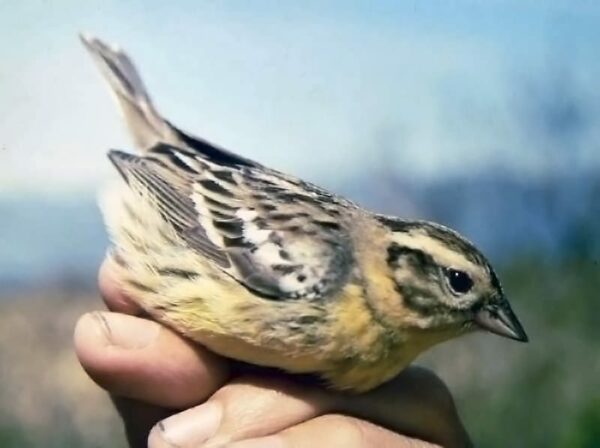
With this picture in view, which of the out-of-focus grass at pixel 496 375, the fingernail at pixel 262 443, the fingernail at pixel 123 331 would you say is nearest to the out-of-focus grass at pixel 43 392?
the out-of-focus grass at pixel 496 375

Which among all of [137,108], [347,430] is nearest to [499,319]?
[347,430]

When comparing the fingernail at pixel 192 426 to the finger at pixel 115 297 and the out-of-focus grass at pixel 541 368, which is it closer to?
the finger at pixel 115 297

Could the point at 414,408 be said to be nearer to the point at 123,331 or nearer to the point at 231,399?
the point at 231,399

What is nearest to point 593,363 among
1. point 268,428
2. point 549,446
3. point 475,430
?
point 549,446

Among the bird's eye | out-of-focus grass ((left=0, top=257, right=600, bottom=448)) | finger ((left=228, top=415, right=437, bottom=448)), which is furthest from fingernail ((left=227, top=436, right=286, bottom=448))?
out-of-focus grass ((left=0, top=257, right=600, bottom=448))

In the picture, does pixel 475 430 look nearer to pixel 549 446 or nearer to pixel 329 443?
pixel 549 446

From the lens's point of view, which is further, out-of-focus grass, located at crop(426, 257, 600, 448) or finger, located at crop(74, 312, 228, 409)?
out-of-focus grass, located at crop(426, 257, 600, 448)

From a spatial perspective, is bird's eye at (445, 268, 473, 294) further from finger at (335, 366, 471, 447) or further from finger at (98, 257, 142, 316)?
finger at (98, 257, 142, 316)
